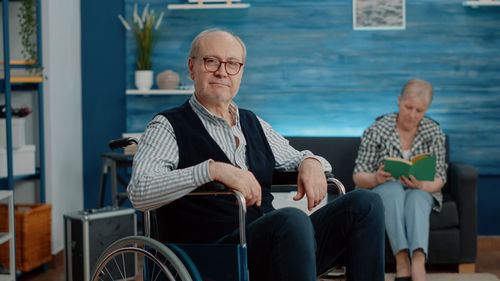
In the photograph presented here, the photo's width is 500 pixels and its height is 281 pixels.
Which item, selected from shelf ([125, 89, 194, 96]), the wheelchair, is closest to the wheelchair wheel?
the wheelchair

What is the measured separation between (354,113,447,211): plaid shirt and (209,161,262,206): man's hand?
1977mm

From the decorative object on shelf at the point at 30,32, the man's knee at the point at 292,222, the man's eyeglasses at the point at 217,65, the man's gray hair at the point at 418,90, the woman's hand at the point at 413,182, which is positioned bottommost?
the woman's hand at the point at 413,182

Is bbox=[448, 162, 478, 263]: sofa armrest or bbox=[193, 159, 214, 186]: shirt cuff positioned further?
bbox=[448, 162, 478, 263]: sofa armrest

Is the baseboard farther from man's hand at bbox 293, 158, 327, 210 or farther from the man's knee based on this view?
the man's knee

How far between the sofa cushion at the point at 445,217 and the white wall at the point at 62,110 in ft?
7.73

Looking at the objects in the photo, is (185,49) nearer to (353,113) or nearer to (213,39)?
(353,113)

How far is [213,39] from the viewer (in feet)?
6.07

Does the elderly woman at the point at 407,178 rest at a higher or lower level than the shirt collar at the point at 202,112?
lower

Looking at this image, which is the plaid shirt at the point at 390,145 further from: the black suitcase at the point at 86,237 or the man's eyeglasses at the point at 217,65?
the man's eyeglasses at the point at 217,65

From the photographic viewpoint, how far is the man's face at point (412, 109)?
3.35 metres

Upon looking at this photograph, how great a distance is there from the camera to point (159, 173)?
5.31 feet

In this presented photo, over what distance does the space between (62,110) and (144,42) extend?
756 mm

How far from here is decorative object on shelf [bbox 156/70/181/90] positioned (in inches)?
162

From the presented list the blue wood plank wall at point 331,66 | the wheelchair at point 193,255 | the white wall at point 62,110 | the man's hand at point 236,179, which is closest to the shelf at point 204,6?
the blue wood plank wall at point 331,66
